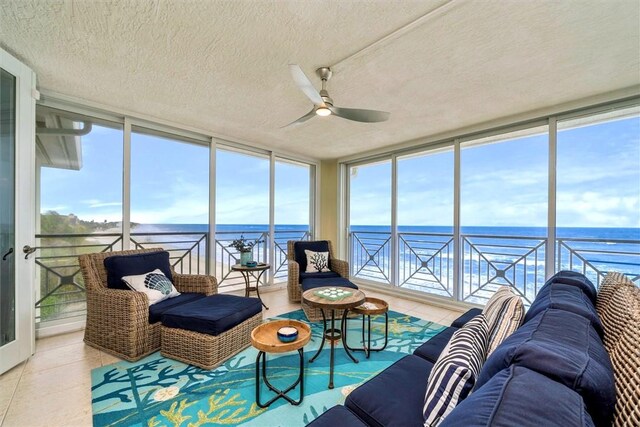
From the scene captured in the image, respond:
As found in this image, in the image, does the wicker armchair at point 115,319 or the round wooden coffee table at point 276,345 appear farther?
the wicker armchair at point 115,319

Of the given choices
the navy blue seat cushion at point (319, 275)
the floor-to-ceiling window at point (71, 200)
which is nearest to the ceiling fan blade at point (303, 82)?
the navy blue seat cushion at point (319, 275)

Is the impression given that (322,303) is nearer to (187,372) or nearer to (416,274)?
(187,372)

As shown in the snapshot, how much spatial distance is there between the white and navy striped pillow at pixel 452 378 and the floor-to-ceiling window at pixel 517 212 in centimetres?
280

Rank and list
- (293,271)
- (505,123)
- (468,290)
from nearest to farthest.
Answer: (505,123) < (293,271) < (468,290)

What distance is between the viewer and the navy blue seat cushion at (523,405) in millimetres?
458

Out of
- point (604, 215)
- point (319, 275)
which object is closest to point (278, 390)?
point (319, 275)

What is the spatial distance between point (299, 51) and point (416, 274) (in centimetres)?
420

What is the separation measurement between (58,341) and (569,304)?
4032 millimetres

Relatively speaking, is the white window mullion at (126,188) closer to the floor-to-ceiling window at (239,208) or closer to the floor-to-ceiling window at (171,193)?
the floor-to-ceiling window at (171,193)

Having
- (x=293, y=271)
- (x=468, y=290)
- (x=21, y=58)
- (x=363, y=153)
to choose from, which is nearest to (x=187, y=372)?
(x=293, y=271)

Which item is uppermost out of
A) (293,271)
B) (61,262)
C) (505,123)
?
(505,123)

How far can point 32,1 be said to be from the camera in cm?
151

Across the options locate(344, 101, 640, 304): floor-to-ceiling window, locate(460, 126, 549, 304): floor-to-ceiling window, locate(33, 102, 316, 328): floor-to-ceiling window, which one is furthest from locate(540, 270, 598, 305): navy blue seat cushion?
locate(33, 102, 316, 328): floor-to-ceiling window

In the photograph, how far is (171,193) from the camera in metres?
5.47
